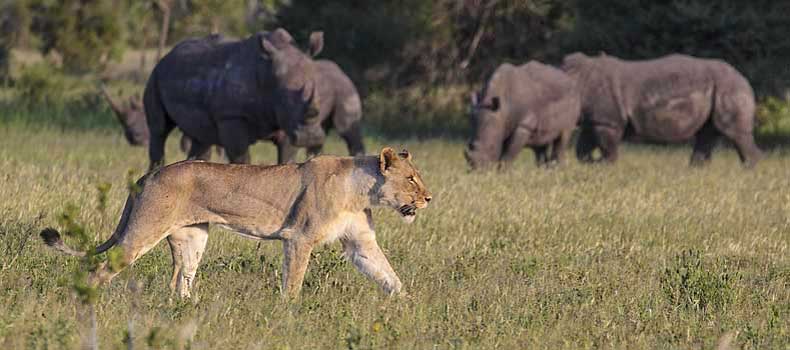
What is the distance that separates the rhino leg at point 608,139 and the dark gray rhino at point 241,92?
17.0 feet

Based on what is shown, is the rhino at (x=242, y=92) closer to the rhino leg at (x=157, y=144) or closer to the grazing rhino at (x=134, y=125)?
the rhino leg at (x=157, y=144)

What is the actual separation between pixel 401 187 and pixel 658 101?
37.5 ft

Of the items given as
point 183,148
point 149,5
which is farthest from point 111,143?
point 149,5

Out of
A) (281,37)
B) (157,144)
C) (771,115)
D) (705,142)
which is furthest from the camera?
(771,115)

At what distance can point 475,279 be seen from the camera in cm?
851

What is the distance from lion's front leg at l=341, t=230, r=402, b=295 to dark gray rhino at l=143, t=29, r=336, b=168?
618 centimetres

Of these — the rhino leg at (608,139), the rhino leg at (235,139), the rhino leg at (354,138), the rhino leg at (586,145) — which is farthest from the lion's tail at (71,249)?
the rhino leg at (586,145)

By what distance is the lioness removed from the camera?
7418 mm

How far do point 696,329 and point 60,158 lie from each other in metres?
10.8

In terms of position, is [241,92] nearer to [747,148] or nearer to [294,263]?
[294,263]

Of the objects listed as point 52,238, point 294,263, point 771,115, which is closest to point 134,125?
point 771,115

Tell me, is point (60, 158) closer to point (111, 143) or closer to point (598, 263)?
point (111, 143)

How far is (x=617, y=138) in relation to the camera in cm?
1853

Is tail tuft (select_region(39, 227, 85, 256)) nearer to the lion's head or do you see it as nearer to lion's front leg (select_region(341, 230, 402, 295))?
lion's front leg (select_region(341, 230, 402, 295))
